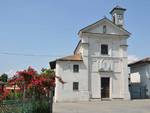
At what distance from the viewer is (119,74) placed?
37.4m

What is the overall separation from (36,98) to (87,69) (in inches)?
848

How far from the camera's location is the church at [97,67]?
→ 35438 mm

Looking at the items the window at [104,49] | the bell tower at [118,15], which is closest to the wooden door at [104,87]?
the window at [104,49]

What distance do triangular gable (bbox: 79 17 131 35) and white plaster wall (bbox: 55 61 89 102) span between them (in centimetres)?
466

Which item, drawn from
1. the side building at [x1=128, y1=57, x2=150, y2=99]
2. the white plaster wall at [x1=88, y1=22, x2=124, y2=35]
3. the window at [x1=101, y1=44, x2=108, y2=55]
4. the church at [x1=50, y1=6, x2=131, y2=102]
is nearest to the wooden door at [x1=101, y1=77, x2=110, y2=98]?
the church at [x1=50, y1=6, x2=131, y2=102]

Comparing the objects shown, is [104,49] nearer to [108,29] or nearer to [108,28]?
[108,29]

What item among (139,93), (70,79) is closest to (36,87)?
(70,79)

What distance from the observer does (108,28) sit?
1483 inches

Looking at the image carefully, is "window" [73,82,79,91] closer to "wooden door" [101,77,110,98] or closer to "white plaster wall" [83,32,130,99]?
"white plaster wall" [83,32,130,99]

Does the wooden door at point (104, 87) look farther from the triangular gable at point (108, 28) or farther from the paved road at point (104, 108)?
the paved road at point (104, 108)

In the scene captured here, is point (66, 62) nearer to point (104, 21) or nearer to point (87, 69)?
point (87, 69)

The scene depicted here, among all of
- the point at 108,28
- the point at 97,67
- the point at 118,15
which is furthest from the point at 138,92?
the point at 118,15

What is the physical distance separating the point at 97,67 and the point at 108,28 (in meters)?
5.44

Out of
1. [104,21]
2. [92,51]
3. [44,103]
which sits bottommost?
[44,103]
